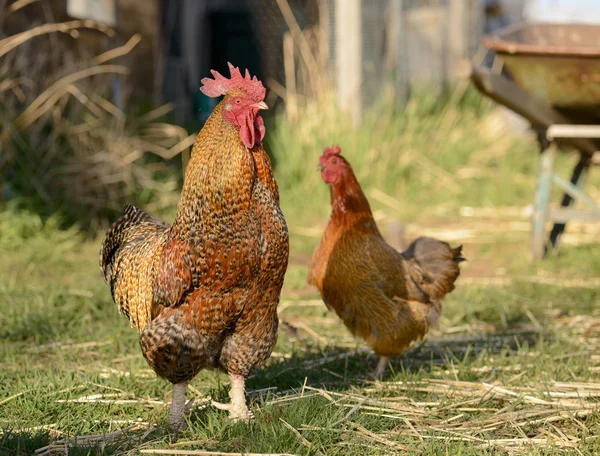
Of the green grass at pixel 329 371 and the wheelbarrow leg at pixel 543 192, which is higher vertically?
the wheelbarrow leg at pixel 543 192

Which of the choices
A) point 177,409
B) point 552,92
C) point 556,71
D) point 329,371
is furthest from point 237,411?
point 552,92

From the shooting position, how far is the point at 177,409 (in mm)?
3014

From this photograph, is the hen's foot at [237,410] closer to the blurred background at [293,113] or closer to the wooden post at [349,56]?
the blurred background at [293,113]

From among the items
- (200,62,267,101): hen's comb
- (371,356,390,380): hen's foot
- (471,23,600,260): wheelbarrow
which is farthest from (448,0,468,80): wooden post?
(200,62,267,101): hen's comb

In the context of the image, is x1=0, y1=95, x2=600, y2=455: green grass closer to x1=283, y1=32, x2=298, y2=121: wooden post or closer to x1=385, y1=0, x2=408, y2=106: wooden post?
x1=283, y1=32, x2=298, y2=121: wooden post

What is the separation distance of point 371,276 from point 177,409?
1.26 m

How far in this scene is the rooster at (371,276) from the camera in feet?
12.6

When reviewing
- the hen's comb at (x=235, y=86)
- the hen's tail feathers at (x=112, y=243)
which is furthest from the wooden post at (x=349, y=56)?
the hen's comb at (x=235, y=86)

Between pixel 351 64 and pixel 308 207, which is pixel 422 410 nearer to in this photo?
pixel 308 207

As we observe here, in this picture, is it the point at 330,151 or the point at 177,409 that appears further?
the point at 330,151

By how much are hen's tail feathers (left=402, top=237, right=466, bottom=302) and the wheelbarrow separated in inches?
77.7

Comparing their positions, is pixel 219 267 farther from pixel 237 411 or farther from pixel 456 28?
pixel 456 28

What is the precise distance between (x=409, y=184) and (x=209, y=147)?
6550 mm

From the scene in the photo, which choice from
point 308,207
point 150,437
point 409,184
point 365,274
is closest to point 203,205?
point 150,437
